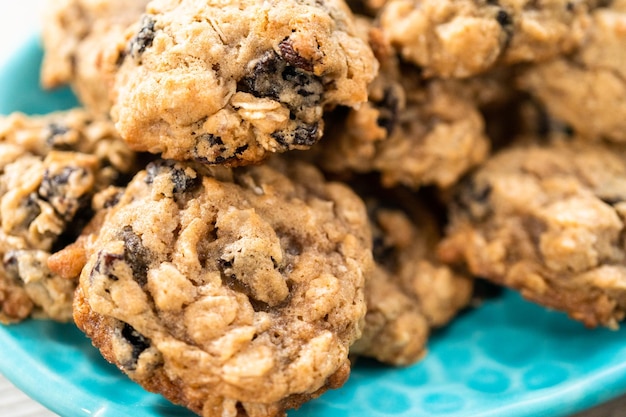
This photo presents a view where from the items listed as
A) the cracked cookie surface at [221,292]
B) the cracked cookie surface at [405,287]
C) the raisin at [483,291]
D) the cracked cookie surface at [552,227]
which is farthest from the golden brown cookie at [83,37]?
the raisin at [483,291]

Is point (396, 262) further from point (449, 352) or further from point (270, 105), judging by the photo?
point (270, 105)

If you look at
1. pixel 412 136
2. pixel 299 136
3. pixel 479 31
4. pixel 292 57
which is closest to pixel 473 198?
pixel 412 136

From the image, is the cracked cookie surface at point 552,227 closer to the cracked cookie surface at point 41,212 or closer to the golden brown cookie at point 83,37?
the cracked cookie surface at point 41,212

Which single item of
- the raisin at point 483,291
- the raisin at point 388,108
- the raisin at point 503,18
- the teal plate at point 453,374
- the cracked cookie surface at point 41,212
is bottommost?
the raisin at point 483,291

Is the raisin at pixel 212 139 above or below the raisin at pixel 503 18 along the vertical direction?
above

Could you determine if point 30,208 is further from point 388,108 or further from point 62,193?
point 388,108

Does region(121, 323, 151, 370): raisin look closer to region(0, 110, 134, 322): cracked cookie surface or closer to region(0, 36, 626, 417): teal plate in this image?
region(0, 36, 626, 417): teal plate
